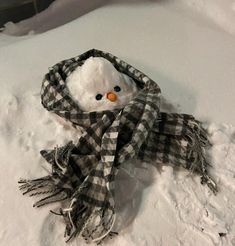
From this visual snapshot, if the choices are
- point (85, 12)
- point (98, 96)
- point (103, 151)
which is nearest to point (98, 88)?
point (98, 96)

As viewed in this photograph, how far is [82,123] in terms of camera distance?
806 millimetres

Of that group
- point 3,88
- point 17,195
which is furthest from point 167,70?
point 17,195

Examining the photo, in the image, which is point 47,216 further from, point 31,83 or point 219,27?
point 219,27

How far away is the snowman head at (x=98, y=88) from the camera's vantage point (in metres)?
0.82

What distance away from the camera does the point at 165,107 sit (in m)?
0.94

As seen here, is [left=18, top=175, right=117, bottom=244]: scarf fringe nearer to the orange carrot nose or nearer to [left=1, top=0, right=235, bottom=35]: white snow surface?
the orange carrot nose

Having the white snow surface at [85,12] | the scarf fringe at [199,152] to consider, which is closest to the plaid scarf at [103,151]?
the scarf fringe at [199,152]

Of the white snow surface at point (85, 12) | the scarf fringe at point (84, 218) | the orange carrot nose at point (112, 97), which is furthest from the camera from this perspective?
the white snow surface at point (85, 12)

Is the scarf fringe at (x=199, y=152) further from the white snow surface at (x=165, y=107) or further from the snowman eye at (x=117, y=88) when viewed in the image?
the snowman eye at (x=117, y=88)

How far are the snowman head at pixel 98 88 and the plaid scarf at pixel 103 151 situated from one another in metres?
0.03

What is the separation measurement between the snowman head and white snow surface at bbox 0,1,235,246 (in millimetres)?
78

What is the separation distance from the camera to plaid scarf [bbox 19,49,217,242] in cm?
69

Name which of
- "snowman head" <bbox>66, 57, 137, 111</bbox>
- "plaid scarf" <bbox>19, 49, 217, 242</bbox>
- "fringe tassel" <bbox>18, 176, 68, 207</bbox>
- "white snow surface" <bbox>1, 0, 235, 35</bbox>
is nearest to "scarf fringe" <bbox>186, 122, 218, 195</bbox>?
"plaid scarf" <bbox>19, 49, 217, 242</bbox>

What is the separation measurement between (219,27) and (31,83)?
2.22 feet
